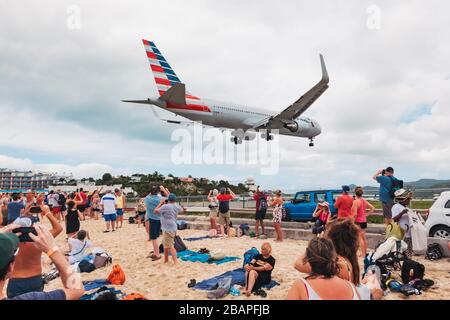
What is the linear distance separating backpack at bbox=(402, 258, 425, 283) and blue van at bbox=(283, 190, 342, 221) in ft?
21.3

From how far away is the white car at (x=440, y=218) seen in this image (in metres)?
7.56

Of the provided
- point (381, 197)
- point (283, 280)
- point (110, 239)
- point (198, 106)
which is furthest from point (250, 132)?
point (283, 280)

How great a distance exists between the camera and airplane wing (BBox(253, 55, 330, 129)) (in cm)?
1803

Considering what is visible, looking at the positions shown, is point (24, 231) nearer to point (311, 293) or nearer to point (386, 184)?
point (311, 293)

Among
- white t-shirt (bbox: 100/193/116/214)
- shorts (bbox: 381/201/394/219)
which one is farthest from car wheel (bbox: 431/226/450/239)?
white t-shirt (bbox: 100/193/116/214)

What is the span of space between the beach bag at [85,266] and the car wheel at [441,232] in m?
8.74

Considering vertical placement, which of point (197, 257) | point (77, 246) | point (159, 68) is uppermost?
point (159, 68)

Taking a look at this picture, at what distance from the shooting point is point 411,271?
530 cm

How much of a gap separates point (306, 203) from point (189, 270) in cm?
736

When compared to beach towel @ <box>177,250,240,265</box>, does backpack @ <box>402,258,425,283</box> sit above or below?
above

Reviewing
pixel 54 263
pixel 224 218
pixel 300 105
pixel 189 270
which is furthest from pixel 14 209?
pixel 300 105

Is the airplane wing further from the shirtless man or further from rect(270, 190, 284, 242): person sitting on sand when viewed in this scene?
the shirtless man

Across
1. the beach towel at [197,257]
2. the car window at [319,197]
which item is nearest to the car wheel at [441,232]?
the car window at [319,197]

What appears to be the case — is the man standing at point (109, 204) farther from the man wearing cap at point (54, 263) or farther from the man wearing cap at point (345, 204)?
the man wearing cap at point (54, 263)
